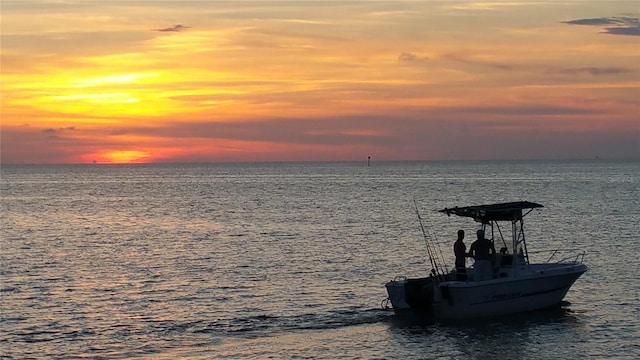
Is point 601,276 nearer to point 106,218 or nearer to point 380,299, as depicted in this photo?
point 380,299

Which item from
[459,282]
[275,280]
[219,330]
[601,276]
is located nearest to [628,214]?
[601,276]

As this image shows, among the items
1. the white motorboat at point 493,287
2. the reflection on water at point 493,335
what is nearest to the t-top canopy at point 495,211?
the white motorboat at point 493,287

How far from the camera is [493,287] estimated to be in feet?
94.2

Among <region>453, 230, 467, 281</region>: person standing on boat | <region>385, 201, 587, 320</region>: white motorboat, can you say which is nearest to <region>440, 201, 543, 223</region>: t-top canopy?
<region>385, 201, 587, 320</region>: white motorboat

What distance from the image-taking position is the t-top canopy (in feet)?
97.1

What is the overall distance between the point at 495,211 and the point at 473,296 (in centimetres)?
300

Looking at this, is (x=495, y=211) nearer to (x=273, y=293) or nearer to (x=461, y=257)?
(x=461, y=257)

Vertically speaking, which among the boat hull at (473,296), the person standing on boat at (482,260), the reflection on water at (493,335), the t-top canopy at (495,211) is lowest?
the reflection on water at (493,335)

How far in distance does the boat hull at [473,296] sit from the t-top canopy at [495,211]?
6.18 feet

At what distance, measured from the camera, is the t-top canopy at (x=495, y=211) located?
2959 cm

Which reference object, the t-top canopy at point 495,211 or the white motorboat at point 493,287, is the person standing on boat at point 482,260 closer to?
the white motorboat at point 493,287

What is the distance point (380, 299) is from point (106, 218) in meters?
49.9

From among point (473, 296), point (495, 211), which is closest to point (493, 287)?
point (473, 296)

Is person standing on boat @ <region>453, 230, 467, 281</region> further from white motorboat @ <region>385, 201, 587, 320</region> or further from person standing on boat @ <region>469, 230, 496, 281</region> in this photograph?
person standing on boat @ <region>469, 230, 496, 281</region>
